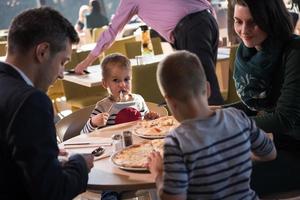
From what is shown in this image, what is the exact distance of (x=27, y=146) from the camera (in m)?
1.30

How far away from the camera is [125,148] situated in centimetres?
189

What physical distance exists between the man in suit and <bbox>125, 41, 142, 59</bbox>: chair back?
3661 mm

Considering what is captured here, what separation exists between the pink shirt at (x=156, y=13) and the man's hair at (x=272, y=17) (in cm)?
134

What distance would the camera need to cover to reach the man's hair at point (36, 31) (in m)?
1.42

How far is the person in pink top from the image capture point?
133 inches

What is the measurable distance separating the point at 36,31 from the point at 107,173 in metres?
0.61

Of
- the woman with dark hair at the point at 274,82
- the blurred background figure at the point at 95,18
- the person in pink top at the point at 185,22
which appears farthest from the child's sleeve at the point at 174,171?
the blurred background figure at the point at 95,18

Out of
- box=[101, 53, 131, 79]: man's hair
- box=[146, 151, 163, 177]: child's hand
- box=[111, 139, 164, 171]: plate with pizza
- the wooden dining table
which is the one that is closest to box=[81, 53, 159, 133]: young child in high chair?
box=[101, 53, 131, 79]: man's hair

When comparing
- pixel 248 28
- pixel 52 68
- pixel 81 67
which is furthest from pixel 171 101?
pixel 81 67

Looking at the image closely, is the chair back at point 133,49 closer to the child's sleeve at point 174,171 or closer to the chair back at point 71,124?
the chair back at point 71,124

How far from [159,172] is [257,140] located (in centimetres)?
34

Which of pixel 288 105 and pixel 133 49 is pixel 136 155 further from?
pixel 133 49

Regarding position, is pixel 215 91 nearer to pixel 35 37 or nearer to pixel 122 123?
pixel 122 123

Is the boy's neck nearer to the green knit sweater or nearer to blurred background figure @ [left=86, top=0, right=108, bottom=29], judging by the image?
the green knit sweater
